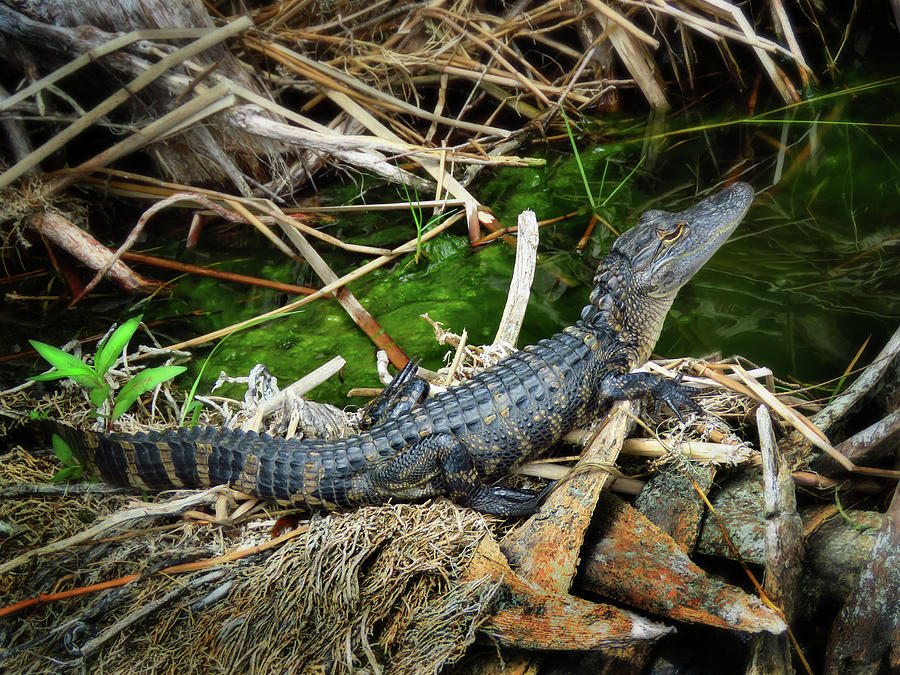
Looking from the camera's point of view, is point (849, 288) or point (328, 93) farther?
point (328, 93)

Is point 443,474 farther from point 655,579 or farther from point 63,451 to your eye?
point 63,451

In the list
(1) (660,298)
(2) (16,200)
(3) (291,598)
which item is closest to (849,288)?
(1) (660,298)

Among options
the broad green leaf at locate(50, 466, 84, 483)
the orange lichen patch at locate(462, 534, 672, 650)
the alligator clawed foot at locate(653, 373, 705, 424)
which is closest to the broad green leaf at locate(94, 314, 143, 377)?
the broad green leaf at locate(50, 466, 84, 483)

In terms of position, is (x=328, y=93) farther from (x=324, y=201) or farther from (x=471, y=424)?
(x=471, y=424)

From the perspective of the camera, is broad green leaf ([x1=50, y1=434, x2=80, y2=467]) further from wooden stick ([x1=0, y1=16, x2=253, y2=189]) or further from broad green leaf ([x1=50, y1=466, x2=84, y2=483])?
wooden stick ([x1=0, y1=16, x2=253, y2=189])

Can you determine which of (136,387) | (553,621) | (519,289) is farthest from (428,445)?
(136,387)

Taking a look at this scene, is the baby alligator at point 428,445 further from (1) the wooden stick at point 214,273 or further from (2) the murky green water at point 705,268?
(1) the wooden stick at point 214,273
